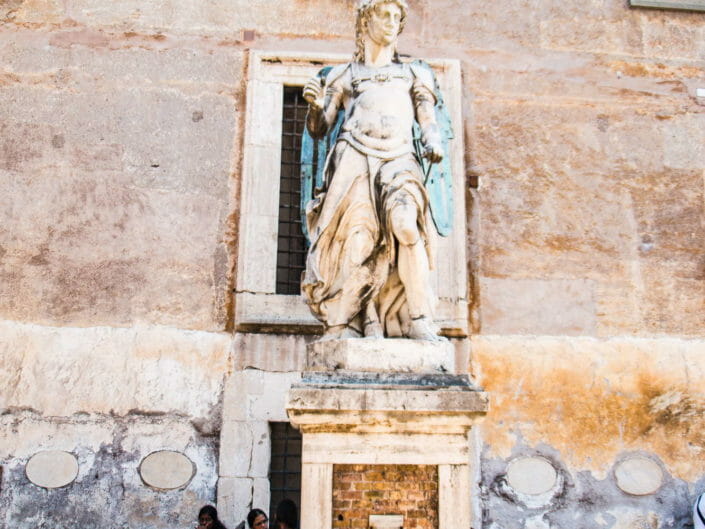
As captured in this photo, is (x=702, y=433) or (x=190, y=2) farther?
(x=190, y=2)

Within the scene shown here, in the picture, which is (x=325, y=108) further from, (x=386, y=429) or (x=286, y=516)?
(x=286, y=516)

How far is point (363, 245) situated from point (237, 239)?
244cm

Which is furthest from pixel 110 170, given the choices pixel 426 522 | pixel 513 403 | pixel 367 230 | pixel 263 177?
pixel 426 522

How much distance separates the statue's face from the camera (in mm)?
6109

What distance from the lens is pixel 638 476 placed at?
7.33m

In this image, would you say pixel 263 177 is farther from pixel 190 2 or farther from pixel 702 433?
pixel 702 433

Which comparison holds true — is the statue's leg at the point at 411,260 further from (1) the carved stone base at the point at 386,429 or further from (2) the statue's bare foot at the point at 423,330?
(1) the carved stone base at the point at 386,429

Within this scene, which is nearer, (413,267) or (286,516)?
(413,267)

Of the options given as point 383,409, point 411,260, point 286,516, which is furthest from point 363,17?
point 286,516

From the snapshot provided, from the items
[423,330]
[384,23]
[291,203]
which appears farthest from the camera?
[291,203]

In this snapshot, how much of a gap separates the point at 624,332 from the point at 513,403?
1.20m

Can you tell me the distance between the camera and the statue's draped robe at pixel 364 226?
563 cm

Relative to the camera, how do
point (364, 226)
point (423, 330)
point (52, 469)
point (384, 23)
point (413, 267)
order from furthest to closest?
point (52, 469) → point (384, 23) → point (364, 226) → point (413, 267) → point (423, 330)

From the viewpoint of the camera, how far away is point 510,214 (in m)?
8.12
